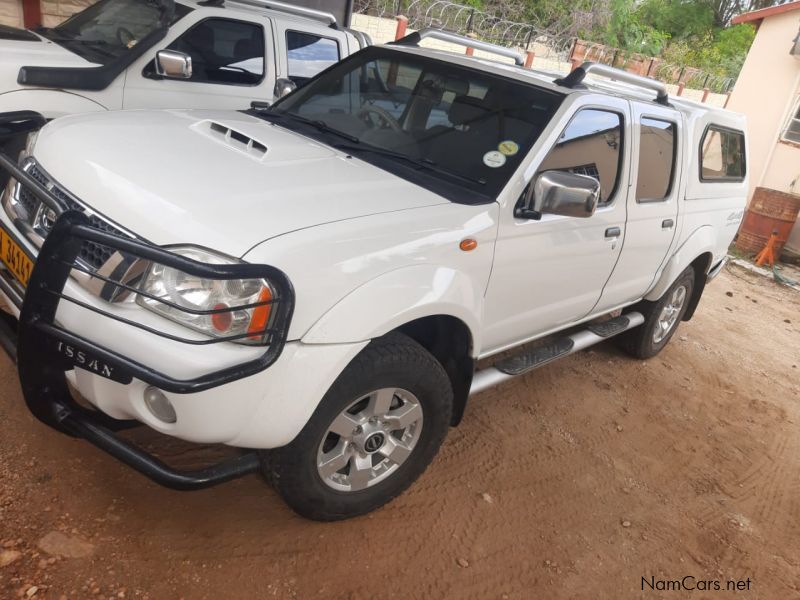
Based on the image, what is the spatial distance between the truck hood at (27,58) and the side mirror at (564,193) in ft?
12.2

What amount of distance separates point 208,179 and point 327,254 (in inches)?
→ 22.2

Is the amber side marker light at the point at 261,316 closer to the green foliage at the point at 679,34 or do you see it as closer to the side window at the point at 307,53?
the side window at the point at 307,53

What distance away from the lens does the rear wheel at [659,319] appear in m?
4.62

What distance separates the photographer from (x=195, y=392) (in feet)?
6.07

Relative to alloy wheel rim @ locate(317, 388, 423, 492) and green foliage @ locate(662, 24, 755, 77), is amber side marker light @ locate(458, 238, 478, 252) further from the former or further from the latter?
green foliage @ locate(662, 24, 755, 77)

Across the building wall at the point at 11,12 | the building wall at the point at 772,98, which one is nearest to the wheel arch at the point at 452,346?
the building wall at the point at 11,12

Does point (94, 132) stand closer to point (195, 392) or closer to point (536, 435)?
point (195, 392)

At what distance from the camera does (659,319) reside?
4816 millimetres

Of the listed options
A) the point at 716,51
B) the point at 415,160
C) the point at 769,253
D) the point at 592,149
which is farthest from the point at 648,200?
the point at 716,51

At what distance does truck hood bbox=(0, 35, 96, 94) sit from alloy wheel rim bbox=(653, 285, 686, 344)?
15.3ft

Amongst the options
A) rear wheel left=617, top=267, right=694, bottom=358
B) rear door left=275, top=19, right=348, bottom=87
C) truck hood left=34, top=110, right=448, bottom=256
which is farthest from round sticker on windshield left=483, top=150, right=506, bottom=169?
rear door left=275, top=19, right=348, bottom=87

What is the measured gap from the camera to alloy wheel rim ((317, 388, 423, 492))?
8.11 feet

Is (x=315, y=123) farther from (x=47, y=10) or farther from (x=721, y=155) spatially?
(x=47, y=10)

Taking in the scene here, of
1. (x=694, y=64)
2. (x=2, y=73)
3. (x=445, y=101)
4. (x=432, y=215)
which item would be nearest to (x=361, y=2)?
(x=2, y=73)
